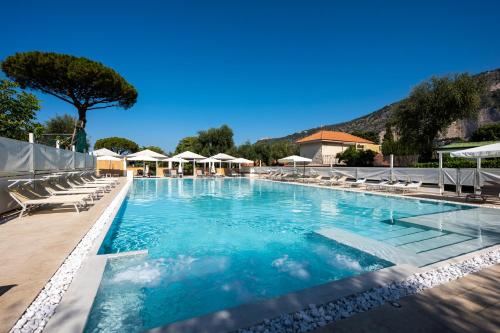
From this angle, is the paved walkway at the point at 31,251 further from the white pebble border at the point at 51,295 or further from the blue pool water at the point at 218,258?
the blue pool water at the point at 218,258

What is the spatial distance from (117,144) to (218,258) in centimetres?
5893

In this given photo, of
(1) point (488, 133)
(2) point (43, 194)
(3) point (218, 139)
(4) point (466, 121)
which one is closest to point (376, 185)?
(2) point (43, 194)

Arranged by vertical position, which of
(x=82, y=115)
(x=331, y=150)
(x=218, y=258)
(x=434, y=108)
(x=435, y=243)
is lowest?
(x=218, y=258)

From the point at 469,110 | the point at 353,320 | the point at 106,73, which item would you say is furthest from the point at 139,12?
the point at 469,110

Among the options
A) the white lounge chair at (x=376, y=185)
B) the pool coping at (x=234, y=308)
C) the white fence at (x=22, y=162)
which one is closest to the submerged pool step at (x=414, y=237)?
the pool coping at (x=234, y=308)

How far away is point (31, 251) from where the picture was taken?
4.07 metres

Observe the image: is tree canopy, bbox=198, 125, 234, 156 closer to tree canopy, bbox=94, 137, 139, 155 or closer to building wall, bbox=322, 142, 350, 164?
building wall, bbox=322, 142, 350, 164

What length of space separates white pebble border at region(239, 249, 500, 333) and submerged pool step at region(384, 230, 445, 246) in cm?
169

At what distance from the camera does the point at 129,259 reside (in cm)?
447

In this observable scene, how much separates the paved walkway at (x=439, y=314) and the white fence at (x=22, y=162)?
7982 mm

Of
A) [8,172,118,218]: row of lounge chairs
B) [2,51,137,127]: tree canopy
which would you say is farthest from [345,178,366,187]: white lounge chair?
[2,51,137,127]: tree canopy

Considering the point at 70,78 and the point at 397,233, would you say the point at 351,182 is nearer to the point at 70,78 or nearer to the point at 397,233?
the point at 397,233

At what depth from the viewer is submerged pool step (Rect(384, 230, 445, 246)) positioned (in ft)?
17.9

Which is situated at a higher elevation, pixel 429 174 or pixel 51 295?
pixel 429 174
